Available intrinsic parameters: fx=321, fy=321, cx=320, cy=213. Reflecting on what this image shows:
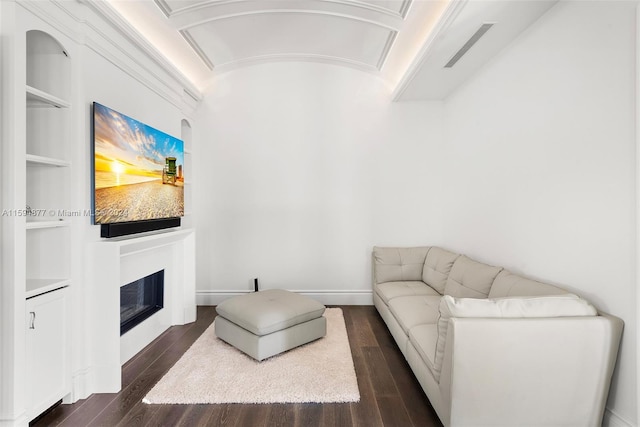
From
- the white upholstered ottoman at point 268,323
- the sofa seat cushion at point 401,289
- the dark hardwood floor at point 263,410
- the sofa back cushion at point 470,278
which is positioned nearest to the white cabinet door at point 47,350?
the dark hardwood floor at point 263,410

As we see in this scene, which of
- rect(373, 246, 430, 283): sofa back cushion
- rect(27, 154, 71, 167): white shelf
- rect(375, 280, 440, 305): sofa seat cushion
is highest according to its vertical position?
rect(27, 154, 71, 167): white shelf

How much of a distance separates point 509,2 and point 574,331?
204 cm

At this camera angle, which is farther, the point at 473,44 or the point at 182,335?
the point at 182,335

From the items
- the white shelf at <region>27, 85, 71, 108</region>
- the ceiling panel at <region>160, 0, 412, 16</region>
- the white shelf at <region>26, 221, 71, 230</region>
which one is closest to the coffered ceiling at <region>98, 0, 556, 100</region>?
the ceiling panel at <region>160, 0, 412, 16</region>

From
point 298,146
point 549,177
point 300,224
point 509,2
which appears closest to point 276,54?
point 298,146

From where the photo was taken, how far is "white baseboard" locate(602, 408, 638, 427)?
5.45 feet

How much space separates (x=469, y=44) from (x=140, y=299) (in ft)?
12.3

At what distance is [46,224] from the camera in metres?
1.91

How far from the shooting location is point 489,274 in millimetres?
2551

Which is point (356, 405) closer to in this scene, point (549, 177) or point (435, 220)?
point (549, 177)

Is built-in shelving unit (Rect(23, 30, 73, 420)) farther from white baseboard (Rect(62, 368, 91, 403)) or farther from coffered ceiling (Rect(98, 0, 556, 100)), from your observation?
coffered ceiling (Rect(98, 0, 556, 100))

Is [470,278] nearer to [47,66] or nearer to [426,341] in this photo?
[426,341]

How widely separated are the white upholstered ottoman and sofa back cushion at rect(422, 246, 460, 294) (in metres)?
1.25

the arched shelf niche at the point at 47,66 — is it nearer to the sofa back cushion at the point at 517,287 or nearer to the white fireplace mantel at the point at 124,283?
the white fireplace mantel at the point at 124,283
